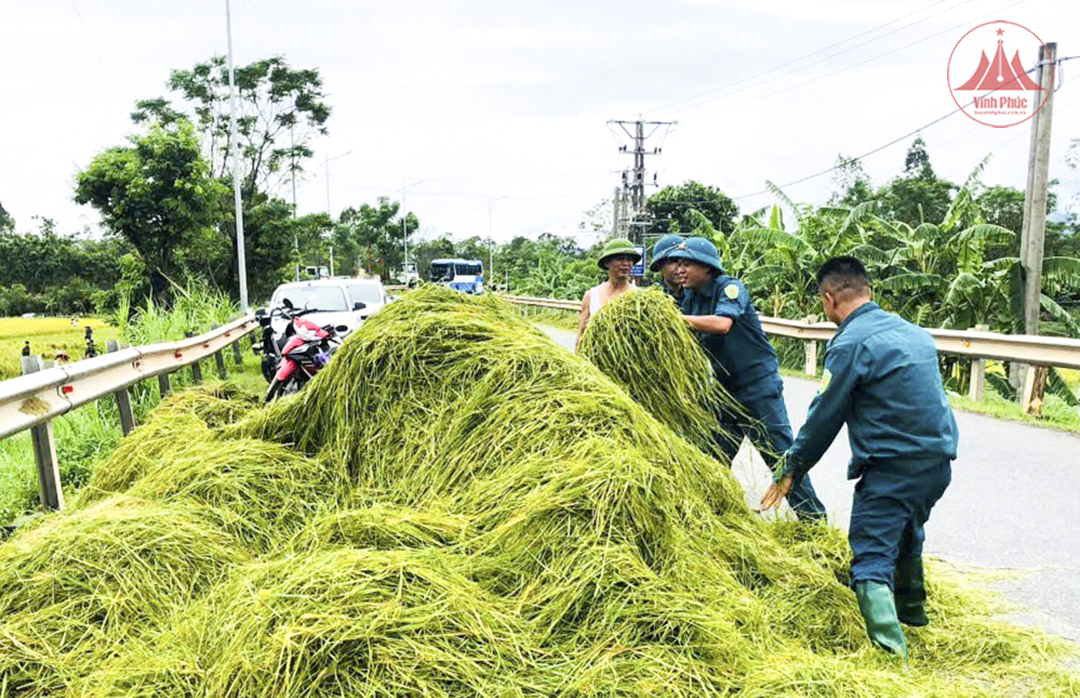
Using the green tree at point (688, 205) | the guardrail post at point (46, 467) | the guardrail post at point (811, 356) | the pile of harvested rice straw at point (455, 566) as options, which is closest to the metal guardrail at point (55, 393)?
the guardrail post at point (46, 467)

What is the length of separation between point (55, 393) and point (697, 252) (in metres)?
3.85

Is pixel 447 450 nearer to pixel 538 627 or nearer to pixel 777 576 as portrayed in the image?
→ pixel 538 627

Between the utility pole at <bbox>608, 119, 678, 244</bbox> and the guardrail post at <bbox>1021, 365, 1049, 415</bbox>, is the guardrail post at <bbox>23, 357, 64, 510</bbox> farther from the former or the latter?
the utility pole at <bbox>608, 119, 678, 244</bbox>

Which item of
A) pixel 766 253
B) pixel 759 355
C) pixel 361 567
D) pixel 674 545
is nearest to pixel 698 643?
pixel 674 545

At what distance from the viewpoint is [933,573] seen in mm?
3850

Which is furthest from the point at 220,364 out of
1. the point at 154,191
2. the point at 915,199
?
the point at 915,199

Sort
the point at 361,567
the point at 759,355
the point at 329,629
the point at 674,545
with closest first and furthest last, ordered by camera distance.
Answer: the point at 329,629, the point at 361,567, the point at 674,545, the point at 759,355

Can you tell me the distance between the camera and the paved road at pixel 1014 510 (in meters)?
3.79

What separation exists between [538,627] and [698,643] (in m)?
0.49

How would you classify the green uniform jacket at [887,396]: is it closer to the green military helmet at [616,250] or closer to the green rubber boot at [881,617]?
the green rubber boot at [881,617]

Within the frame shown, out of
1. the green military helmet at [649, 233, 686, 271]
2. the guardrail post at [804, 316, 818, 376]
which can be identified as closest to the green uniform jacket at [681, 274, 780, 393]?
the green military helmet at [649, 233, 686, 271]

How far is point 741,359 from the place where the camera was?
4.48m

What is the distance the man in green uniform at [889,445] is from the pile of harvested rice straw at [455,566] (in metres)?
0.23

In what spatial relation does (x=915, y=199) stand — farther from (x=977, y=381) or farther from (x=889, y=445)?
(x=889, y=445)
